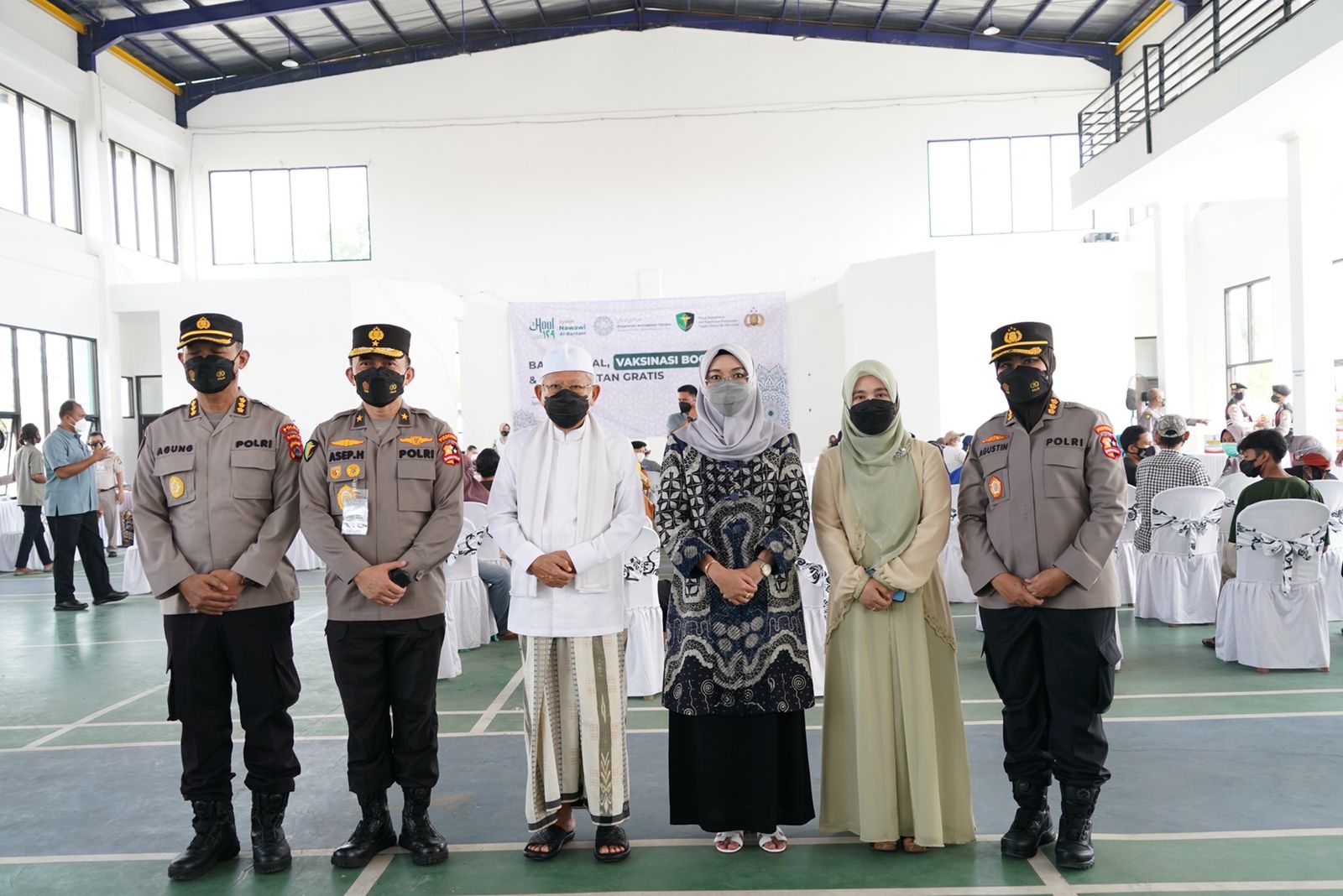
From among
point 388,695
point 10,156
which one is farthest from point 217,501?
point 10,156

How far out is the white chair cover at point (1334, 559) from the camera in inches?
243

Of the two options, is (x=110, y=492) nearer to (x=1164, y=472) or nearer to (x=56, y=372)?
(x=56, y=372)

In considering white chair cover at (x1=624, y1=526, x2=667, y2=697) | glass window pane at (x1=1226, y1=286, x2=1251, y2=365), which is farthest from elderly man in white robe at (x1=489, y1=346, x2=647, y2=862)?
glass window pane at (x1=1226, y1=286, x2=1251, y2=365)

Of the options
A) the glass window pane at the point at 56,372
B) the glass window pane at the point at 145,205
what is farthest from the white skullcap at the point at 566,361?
the glass window pane at the point at 145,205

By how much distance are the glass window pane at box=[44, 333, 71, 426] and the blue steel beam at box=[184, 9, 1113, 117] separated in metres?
5.60

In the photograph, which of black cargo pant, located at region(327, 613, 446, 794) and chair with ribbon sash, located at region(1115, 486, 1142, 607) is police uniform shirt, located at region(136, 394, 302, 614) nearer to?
black cargo pant, located at region(327, 613, 446, 794)

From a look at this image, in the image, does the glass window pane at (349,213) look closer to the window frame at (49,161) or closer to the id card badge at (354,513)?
the window frame at (49,161)

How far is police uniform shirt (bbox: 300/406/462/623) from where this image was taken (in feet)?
10.0

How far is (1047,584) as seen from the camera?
9.59 feet

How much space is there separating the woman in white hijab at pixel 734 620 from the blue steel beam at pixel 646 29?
50.5ft

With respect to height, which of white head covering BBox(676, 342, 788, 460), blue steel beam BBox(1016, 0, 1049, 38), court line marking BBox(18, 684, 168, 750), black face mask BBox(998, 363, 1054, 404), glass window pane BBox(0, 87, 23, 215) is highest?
blue steel beam BBox(1016, 0, 1049, 38)

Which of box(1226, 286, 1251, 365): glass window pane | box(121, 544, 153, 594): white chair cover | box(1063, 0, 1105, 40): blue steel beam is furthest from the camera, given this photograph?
box(1063, 0, 1105, 40): blue steel beam

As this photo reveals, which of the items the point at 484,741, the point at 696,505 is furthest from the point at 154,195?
the point at 696,505

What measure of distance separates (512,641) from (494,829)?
10.9 ft
